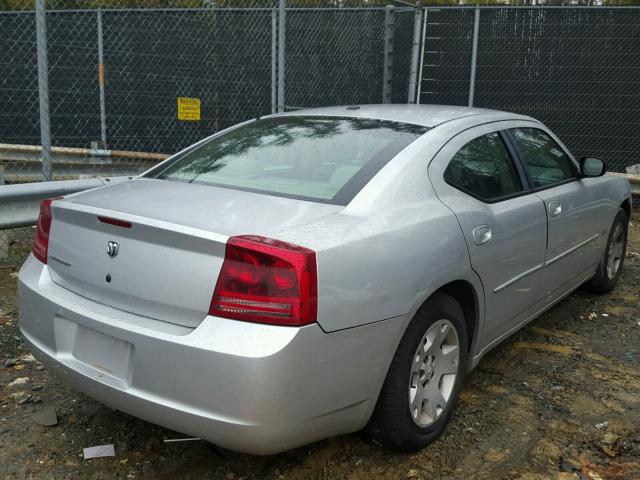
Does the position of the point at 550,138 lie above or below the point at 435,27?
below

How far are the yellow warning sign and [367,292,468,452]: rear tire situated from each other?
479cm

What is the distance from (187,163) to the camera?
138 inches

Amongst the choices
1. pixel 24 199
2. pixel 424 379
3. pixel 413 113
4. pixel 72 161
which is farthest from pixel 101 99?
pixel 424 379

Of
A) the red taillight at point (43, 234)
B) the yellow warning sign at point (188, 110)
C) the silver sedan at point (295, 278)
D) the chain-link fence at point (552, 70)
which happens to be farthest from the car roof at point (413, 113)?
the chain-link fence at point (552, 70)

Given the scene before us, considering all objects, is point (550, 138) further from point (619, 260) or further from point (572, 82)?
point (572, 82)

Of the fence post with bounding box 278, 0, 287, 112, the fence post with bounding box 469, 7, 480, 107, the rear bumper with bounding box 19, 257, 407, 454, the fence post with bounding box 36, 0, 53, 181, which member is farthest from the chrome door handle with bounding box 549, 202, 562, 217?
the fence post with bounding box 469, 7, 480, 107

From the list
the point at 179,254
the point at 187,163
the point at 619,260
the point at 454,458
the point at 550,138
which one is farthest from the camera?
the point at 619,260

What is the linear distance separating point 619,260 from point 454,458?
3203 millimetres

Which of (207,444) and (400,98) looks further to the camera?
(400,98)

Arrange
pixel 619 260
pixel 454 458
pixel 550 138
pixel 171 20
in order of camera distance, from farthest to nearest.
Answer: pixel 171 20
pixel 619 260
pixel 550 138
pixel 454 458

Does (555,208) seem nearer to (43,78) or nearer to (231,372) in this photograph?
(231,372)

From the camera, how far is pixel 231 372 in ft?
7.45

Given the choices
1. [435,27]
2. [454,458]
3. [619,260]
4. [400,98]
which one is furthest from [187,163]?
[435,27]

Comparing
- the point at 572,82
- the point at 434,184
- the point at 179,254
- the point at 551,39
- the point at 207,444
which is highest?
the point at 551,39
